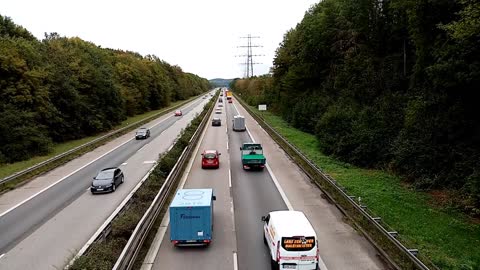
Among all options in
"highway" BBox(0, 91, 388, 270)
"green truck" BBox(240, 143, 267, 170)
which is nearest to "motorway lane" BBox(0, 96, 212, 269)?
"highway" BBox(0, 91, 388, 270)

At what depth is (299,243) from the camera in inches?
569

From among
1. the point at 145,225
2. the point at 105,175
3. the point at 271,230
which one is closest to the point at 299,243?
the point at 271,230

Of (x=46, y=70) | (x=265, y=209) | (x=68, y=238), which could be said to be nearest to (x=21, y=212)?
(x=68, y=238)

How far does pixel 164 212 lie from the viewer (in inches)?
888

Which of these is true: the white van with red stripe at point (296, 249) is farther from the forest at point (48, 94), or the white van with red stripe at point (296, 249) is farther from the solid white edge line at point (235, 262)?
the forest at point (48, 94)

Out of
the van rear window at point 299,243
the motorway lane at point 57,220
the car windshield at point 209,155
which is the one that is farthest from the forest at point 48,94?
the van rear window at point 299,243

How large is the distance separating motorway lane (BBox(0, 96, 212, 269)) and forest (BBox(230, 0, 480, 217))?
18818 millimetres

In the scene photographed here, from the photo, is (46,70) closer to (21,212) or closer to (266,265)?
(21,212)

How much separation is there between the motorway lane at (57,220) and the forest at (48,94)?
9.13m

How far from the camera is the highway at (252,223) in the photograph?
16.4 m

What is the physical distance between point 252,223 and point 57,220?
10723 millimetres

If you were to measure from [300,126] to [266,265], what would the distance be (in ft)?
148

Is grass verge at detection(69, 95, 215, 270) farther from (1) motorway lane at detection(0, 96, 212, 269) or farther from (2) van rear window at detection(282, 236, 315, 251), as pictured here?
(2) van rear window at detection(282, 236, 315, 251)

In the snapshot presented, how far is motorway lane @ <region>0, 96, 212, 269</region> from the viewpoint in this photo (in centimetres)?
1780
